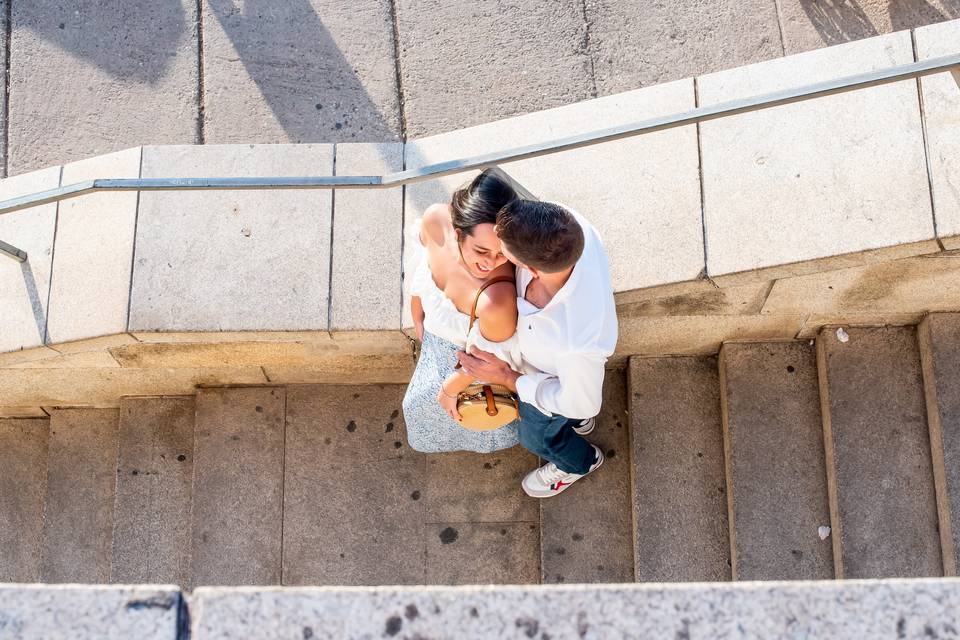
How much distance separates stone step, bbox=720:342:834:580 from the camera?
428cm

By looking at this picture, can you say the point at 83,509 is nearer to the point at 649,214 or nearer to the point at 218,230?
the point at 218,230

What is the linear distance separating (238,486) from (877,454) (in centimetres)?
318

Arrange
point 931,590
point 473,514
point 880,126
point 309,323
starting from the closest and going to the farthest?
1. point 931,590
2. point 880,126
3. point 309,323
4. point 473,514

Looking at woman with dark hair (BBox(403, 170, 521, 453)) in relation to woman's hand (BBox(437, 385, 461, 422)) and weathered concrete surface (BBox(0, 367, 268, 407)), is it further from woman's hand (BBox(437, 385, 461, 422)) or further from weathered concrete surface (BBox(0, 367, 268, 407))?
weathered concrete surface (BBox(0, 367, 268, 407))

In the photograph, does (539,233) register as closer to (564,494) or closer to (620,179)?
(620,179)

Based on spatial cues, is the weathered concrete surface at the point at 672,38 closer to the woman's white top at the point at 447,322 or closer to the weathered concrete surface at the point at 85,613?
the woman's white top at the point at 447,322

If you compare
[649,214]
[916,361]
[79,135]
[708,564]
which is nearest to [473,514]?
[708,564]

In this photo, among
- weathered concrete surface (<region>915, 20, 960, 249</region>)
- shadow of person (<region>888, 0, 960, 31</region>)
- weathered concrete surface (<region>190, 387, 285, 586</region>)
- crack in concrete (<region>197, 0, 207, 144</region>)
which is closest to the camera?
weathered concrete surface (<region>915, 20, 960, 249</region>)

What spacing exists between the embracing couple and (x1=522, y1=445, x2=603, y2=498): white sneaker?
56 centimetres

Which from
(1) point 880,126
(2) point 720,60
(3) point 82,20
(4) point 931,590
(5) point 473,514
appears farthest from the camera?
(3) point 82,20

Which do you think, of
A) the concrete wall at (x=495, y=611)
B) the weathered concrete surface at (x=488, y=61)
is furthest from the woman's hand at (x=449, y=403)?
the weathered concrete surface at (x=488, y=61)

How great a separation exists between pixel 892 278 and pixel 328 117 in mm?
3256

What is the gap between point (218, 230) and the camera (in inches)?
173

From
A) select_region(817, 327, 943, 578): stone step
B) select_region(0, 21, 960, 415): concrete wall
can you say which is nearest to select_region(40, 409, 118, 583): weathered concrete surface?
select_region(0, 21, 960, 415): concrete wall
